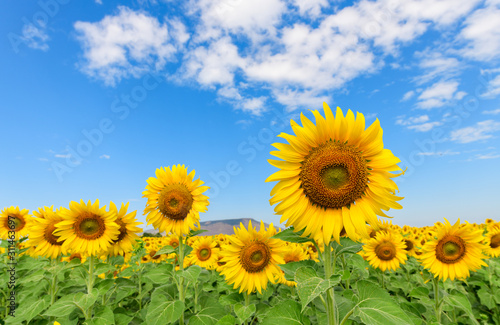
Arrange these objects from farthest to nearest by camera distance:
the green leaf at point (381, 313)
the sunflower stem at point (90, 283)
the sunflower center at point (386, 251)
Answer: the sunflower center at point (386, 251) < the sunflower stem at point (90, 283) < the green leaf at point (381, 313)

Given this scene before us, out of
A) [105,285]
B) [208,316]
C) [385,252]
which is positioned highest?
[385,252]

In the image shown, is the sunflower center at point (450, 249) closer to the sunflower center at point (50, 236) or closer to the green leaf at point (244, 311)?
the green leaf at point (244, 311)

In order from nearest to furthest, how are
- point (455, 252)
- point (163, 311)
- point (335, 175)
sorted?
point (335, 175) < point (163, 311) < point (455, 252)

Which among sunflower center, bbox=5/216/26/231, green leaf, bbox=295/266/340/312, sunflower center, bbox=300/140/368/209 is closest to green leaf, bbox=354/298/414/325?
green leaf, bbox=295/266/340/312

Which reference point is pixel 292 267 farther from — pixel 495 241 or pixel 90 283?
pixel 495 241

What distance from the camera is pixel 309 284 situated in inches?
88.1

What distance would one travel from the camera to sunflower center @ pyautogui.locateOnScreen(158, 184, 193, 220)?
4.91 m

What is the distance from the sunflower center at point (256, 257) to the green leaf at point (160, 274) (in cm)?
116

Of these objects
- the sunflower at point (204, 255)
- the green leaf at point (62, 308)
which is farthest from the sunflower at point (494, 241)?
the green leaf at point (62, 308)

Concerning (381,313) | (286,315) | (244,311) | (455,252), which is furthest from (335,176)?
(455,252)

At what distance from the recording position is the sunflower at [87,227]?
485cm

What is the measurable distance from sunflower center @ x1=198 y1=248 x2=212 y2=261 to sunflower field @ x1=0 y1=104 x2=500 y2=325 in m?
0.03

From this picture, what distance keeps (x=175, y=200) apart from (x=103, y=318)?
1.99 metres

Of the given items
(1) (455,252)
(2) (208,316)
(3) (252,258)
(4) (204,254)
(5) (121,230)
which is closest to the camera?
(2) (208,316)
